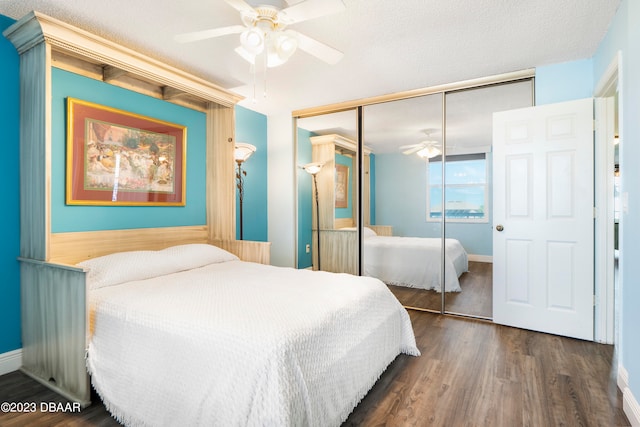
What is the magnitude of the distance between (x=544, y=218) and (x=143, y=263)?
325 cm

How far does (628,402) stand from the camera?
67.2 inches

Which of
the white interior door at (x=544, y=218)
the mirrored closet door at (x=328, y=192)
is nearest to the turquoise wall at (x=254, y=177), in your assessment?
the mirrored closet door at (x=328, y=192)

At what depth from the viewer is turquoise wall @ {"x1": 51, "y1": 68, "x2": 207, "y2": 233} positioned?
239 centimetres

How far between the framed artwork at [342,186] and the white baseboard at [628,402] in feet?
8.92

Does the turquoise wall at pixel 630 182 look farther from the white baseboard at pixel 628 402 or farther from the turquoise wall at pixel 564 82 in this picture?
the turquoise wall at pixel 564 82

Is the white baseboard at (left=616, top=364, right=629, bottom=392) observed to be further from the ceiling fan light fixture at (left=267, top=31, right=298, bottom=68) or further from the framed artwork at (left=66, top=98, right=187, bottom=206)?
the framed artwork at (left=66, top=98, right=187, bottom=206)

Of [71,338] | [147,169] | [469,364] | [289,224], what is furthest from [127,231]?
[469,364]

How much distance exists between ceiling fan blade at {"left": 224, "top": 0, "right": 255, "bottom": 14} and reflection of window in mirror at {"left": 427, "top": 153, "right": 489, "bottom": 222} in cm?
239

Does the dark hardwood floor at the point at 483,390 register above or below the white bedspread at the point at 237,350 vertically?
below

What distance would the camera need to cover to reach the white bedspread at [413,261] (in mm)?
3393

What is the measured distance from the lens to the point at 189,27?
234 centimetres

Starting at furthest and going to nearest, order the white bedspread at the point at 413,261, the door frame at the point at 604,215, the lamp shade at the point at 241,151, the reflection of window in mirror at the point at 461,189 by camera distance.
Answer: the lamp shade at the point at 241,151
the white bedspread at the point at 413,261
the reflection of window in mirror at the point at 461,189
the door frame at the point at 604,215

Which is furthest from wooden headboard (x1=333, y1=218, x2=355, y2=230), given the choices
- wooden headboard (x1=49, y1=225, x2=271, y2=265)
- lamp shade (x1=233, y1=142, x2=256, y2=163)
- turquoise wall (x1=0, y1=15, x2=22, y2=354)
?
turquoise wall (x1=0, y1=15, x2=22, y2=354)

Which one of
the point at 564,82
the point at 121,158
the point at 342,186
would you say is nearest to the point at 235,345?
the point at 121,158
